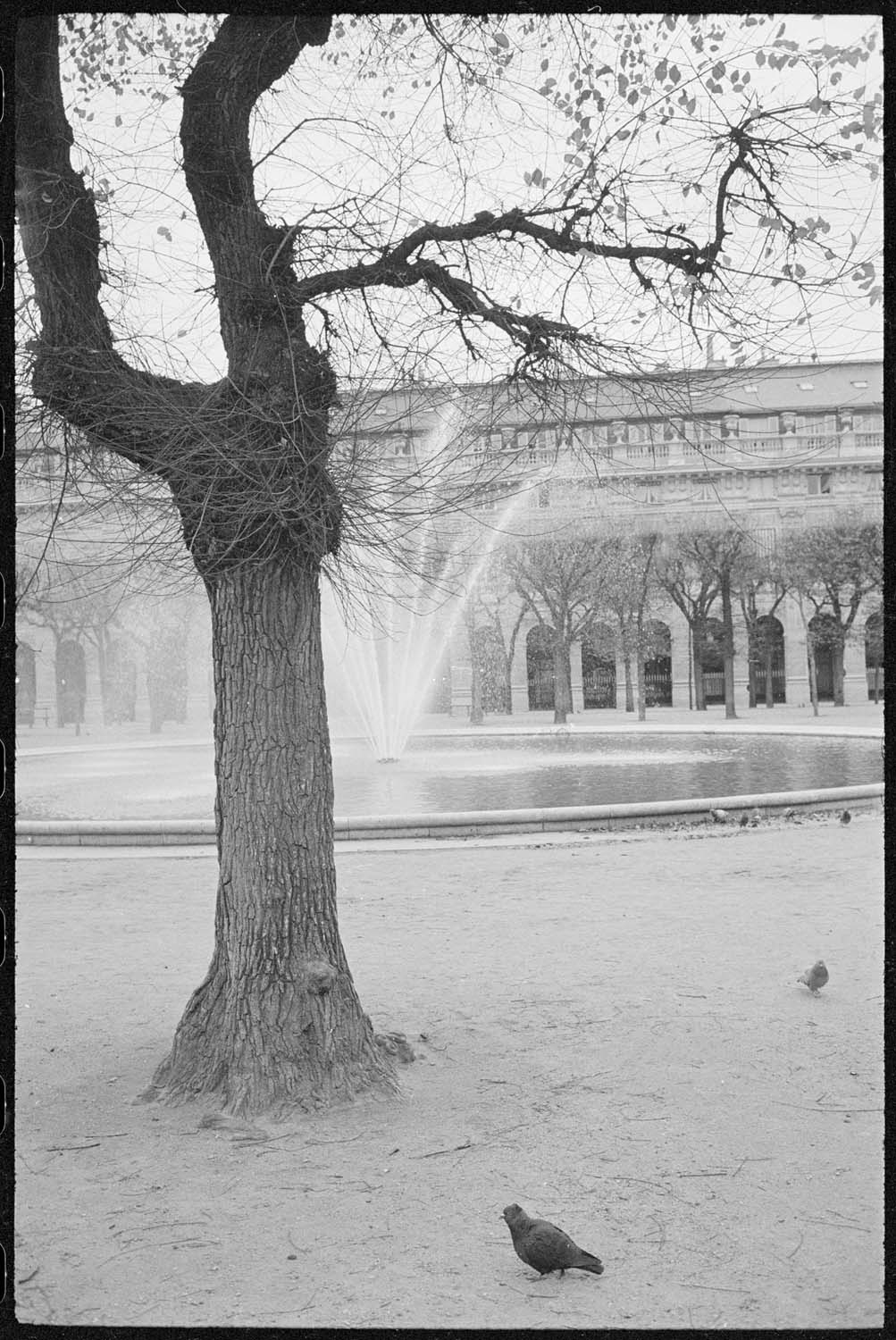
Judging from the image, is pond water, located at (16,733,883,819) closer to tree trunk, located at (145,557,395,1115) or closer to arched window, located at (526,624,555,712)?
tree trunk, located at (145,557,395,1115)

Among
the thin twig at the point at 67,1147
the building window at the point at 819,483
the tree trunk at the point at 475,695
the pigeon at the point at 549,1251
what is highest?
the building window at the point at 819,483

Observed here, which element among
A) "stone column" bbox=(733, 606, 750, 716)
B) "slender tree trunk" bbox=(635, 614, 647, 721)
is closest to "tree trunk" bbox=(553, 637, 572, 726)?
"slender tree trunk" bbox=(635, 614, 647, 721)

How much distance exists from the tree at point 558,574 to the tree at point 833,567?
7189 mm

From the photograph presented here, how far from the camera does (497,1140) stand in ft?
16.8

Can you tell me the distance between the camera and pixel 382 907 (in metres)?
10.0

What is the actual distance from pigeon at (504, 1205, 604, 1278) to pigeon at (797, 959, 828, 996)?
3703mm

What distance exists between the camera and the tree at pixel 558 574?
38594 millimetres

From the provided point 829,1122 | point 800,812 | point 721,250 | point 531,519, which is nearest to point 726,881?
point 800,812

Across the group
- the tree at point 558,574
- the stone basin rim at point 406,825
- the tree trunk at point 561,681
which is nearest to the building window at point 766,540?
the tree at point 558,574

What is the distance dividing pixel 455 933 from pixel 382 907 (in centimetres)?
107

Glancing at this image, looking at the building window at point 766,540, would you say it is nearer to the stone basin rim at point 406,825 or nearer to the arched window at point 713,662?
the arched window at point 713,662

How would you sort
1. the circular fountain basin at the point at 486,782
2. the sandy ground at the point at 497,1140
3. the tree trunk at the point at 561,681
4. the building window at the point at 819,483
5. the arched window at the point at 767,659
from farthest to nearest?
1. the arched window at the point at 767,659
2. the building window at the point at 819,483
3. the tree trunk at the point at 561,681
4. the circular fountain basin at the point at 486,782
5. the sandy ground at the point at 497,1140

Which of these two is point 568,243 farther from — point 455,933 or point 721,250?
point 455,933

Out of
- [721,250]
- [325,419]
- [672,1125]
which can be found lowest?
[672,1125]
